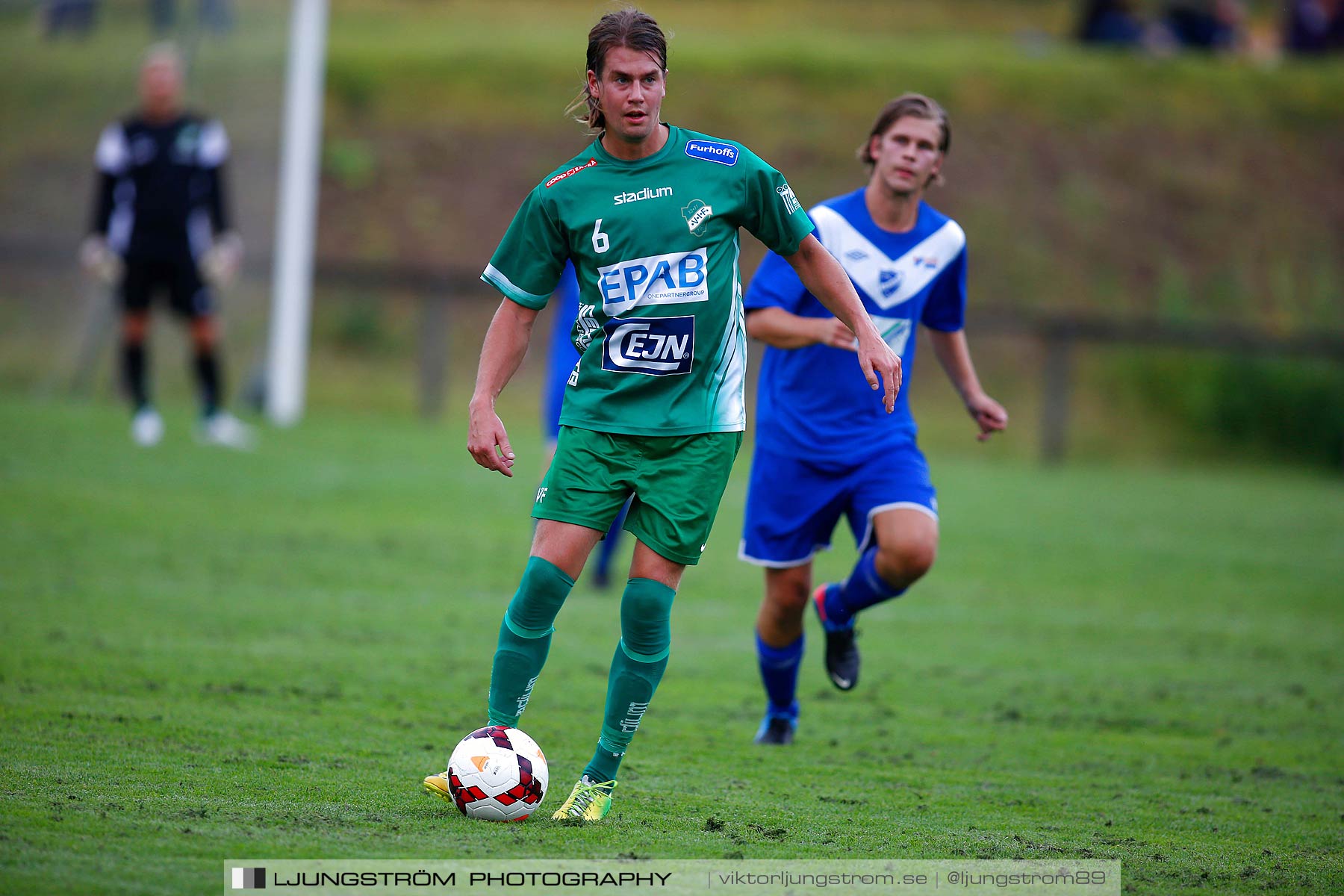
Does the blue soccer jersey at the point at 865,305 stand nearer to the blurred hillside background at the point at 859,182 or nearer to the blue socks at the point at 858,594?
the blue socks at the point at 858,594

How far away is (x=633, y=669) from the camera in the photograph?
4.18 meters

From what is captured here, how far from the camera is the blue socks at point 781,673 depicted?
5.49m

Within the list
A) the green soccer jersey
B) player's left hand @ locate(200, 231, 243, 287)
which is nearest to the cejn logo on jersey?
the green soccer jersey

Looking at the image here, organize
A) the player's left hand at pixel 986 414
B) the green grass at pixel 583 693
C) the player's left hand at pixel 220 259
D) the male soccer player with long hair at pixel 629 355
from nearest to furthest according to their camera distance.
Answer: the green grass at pixel 583 693, the male soccer player with long hair at pixel 629 355, the player's left hand at pixel 986 414, the player's left hand at pixel 220 259

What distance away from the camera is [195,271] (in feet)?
40.3

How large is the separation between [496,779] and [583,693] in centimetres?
218

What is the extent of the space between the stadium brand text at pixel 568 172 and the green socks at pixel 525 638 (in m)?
1.09

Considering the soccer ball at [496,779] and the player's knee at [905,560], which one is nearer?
the soccer ball at [496,779]

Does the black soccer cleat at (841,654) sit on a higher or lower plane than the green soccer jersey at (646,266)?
lower

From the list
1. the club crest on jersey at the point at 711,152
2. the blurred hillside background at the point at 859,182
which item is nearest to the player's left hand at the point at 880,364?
the club crest on jersey at the point at 711,152

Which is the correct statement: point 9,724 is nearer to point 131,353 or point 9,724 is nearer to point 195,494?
point 195,494

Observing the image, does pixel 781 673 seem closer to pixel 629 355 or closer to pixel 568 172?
pixel 629 355

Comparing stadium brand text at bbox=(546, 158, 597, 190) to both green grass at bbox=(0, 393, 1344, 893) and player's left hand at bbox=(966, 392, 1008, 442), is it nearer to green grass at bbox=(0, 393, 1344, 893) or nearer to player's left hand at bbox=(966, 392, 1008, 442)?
green grass at bbox=(0, 393, 1344, 893)

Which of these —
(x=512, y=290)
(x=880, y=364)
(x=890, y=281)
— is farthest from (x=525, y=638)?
(x=890, y=281)
